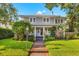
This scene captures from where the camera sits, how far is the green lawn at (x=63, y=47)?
6.75 m

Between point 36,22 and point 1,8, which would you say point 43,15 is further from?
point 1,8

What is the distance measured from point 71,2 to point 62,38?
65cm

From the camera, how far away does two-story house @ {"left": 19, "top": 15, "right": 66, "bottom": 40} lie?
269 inches

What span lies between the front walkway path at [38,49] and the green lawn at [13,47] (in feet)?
0.30

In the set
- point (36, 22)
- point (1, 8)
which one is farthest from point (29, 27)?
point (1, 8)

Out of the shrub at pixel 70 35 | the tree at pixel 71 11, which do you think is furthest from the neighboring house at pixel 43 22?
the shrub at pixel 70 35

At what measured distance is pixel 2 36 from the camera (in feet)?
22.4

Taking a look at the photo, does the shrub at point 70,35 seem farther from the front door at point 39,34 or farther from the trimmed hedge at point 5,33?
the trimmed hedge at point 5,33

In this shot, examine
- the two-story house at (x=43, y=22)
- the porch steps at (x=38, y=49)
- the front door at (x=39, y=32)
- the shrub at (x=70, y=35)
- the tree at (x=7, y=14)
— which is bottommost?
the porch steps at (x=38, y=49)

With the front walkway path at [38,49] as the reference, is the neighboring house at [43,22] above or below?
above

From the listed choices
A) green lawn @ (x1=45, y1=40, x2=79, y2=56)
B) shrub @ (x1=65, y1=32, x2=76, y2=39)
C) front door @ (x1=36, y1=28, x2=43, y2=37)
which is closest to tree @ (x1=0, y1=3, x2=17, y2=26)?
front door @ (x1=36, y1=28, x2=43, y2=37)

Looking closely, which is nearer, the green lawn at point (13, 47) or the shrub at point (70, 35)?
the green lawn at point (13, 47)

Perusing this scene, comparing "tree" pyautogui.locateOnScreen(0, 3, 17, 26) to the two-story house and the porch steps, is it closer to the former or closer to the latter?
the two-story house

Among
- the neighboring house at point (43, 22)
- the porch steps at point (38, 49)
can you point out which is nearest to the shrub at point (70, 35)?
the neighboring house at point (43, 22)
